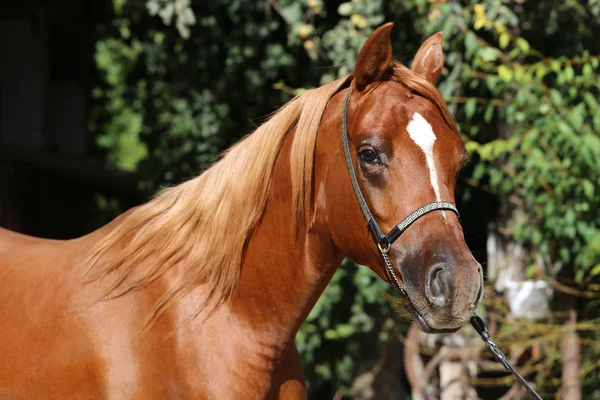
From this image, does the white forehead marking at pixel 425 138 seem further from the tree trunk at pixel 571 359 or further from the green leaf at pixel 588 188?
the tree trunk at pixel 571 359

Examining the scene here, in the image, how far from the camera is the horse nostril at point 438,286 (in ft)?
6.51

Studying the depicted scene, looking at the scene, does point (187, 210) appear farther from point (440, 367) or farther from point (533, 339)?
point (440, 367)

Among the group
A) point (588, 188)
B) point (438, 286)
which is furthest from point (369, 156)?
point (588, 188)

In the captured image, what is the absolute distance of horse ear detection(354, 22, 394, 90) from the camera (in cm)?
218

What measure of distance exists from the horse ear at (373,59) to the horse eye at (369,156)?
Result: 0.20 metres

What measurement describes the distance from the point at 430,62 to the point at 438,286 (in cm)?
78

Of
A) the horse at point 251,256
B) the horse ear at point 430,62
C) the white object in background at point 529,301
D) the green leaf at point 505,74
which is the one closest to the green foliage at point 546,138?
the green leaf at point 505,74

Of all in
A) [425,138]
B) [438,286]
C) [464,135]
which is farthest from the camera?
[464,135]

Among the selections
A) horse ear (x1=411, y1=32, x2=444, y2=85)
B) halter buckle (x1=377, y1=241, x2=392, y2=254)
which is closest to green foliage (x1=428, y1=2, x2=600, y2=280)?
horse ear (x1=411, y1=32, x2=444, y2=85)

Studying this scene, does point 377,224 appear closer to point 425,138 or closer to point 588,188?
point 425,138

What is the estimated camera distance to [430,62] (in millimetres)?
2490

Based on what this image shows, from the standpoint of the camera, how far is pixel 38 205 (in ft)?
24.1

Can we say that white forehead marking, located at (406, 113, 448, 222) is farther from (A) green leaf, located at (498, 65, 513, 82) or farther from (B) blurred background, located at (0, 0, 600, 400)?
(A) green leaf, located at (498, 65, 513, 82)

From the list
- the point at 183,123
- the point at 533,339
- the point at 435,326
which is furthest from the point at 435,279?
the point at 183,123
